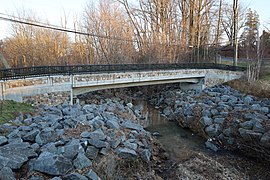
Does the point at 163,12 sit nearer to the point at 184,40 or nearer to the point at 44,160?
the point at 184,40

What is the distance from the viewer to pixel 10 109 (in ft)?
25.4

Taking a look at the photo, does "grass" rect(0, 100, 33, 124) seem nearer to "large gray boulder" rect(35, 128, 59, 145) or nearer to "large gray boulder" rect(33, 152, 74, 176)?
"large gray boulder" rect(35, 128, 59, 145)

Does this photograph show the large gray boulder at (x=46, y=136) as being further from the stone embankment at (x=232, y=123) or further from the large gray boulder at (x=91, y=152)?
the stone embankment at (x=232, y=123)

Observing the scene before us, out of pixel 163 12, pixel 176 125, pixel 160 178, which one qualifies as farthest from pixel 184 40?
pixel 160 178

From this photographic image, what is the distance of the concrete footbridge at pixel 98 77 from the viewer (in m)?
9.20

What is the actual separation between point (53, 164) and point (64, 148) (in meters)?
0.74

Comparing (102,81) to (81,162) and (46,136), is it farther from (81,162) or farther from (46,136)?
(81,162)

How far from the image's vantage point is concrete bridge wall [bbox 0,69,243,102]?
30.0ft

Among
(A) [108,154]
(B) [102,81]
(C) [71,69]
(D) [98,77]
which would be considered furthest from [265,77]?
(A) [108,154]

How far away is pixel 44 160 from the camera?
14.4ft

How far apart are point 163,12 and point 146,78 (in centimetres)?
1241

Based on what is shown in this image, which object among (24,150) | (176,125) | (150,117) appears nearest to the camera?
(24,150)

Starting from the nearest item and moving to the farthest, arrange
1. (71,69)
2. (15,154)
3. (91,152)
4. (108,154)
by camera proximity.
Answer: (15,154) → (91,152) → (108,154) → (71,69)

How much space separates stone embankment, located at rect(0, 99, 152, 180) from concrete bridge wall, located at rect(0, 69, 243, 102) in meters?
2.44
